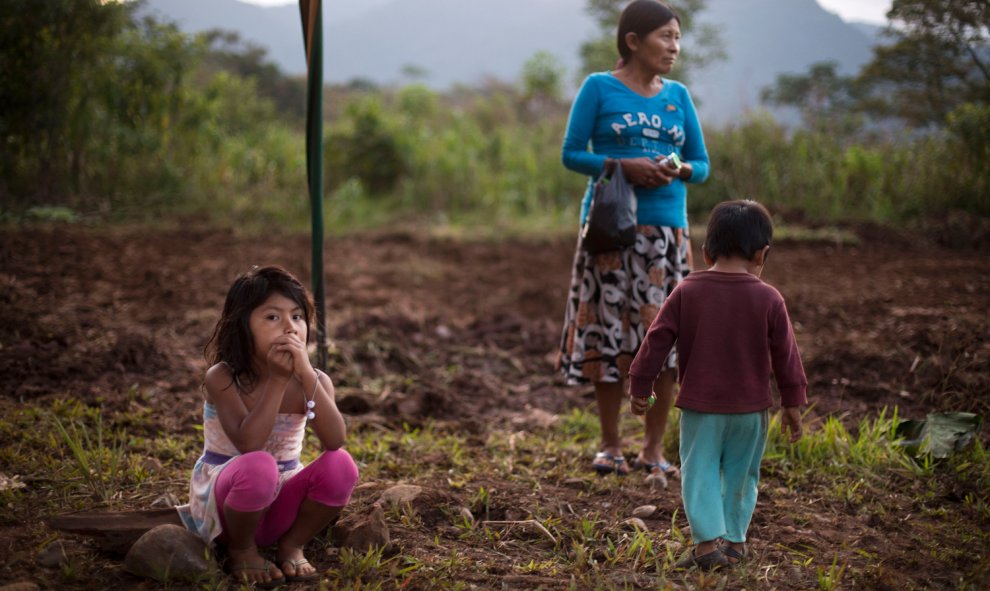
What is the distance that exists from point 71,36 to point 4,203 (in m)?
1.57

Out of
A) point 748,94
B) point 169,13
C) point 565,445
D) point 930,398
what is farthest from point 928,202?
point 169,13

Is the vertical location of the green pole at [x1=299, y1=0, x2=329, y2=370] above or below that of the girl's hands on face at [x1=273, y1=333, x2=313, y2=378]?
above

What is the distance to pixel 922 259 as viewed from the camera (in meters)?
6.81

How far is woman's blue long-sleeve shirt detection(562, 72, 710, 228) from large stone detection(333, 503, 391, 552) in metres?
1.49

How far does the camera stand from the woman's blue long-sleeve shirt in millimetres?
3156

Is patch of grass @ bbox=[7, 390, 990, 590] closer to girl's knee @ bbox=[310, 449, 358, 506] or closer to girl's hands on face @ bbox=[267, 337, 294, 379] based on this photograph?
girl's knee @ bbox=[310, 449, 358, 506]

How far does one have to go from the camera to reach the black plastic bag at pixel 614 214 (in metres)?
3.03

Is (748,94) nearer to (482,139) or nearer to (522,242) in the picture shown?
(482,139)

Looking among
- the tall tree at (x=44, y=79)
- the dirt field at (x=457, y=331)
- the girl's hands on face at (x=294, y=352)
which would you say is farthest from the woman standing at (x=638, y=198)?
the tall tree at (x=44, y=79)

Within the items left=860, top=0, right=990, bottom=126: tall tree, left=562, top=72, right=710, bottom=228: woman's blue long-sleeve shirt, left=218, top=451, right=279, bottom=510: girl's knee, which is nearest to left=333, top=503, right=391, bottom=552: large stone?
left=218, top=451, right=279, bottom=510: girl's knee

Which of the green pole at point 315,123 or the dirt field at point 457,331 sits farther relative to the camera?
the green pole at point 315,123

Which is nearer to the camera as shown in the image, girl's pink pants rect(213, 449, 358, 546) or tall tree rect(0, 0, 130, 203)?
girl's pink pants rect(213, 449, 358, 546)

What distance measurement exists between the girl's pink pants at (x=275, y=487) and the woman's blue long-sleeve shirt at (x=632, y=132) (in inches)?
59.9

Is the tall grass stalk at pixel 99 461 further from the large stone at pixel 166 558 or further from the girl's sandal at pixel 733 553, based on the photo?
the girl's sandal at pixel 733 553
